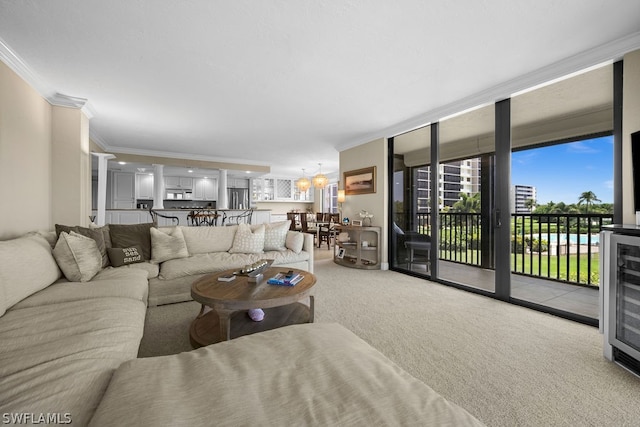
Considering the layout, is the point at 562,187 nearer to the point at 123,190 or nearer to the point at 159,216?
the point at 159,216

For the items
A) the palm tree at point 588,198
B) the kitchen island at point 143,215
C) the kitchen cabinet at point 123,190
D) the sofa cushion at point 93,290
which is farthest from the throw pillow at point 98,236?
the kitchen cabinet at point 123,190

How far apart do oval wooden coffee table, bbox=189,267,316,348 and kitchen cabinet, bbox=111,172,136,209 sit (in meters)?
7.47

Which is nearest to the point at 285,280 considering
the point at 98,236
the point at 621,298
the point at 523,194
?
the point at 98,236

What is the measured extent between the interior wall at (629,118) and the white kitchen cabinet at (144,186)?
32.7 feet

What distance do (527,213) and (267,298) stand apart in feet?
13.5

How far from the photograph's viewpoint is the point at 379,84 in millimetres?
2949

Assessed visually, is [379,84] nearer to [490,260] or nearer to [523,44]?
[523,44]

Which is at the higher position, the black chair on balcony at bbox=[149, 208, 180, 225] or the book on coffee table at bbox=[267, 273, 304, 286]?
the black chair on balcony at bbox=[149, 208, 180, 225]

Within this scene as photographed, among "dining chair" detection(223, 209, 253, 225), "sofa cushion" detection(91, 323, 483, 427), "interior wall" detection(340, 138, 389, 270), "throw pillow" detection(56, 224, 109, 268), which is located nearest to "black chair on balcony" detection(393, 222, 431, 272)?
"interior wall" detection(340, 138, 389, 270)

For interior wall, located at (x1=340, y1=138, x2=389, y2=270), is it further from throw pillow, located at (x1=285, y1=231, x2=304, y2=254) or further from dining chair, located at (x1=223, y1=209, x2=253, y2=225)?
dining chair, located at (x1=223, y1=209, x2=253, y2=225)

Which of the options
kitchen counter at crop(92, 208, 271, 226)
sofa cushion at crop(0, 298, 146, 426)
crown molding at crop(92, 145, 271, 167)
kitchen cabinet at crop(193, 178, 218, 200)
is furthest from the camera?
kitchen cabinet at crop(193, 178, 218, 200)

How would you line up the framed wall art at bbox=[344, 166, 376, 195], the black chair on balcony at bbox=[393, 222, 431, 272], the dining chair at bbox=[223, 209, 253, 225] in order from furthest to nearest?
the dining chair at bbox=[223, 209, 253, 225], the framed wall art at bbox=[344, 166, 376, 195], the black chair on balcony at bbox=[393, 222, 431, 272]

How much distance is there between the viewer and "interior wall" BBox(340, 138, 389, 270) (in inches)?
187

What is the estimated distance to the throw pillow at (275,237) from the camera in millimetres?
3857
